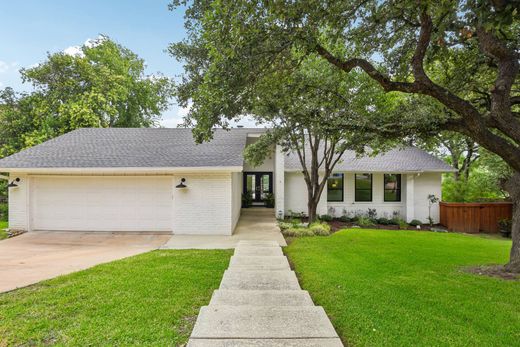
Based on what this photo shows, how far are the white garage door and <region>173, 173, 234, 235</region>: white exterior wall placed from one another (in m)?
0.60

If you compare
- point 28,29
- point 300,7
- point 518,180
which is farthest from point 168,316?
point 28,29

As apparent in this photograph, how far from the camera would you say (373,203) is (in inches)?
630

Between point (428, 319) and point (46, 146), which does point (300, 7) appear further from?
point (46, 146)

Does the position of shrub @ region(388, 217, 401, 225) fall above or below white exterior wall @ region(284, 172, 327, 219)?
below

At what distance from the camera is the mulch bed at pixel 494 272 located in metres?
6.10

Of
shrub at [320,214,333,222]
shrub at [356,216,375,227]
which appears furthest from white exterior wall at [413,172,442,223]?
shrub at [320,214,333,222]

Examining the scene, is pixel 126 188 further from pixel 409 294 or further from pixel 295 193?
pixel 409 294

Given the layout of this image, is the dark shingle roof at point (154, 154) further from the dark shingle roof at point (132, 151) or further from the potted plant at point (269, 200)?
the potted plant at point (269, 200)

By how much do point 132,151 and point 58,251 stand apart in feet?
15.6

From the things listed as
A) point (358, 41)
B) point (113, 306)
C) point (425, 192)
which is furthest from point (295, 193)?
point (113, 306)

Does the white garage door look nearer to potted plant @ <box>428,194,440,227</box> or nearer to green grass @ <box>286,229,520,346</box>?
green grass @ <box>286,229,520,346</box>

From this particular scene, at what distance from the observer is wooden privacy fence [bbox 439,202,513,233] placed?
14502 millimetres

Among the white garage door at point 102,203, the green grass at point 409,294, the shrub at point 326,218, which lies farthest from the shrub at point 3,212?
the shrub at point 326,218

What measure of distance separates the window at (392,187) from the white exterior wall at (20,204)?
52.6 feet
